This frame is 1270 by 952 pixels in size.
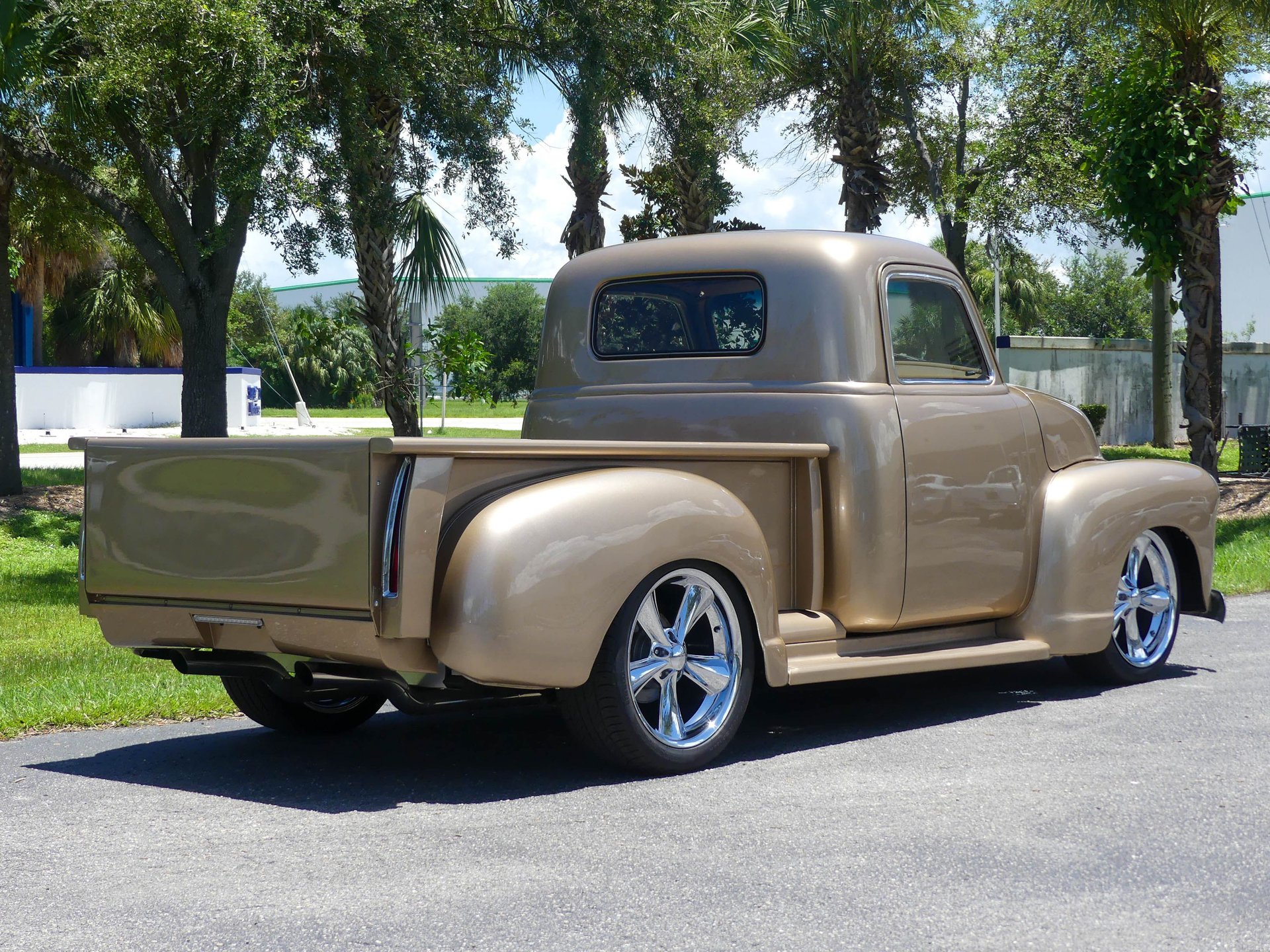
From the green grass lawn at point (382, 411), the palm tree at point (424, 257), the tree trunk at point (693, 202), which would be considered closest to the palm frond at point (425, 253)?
the palm tree at point (424, 257)

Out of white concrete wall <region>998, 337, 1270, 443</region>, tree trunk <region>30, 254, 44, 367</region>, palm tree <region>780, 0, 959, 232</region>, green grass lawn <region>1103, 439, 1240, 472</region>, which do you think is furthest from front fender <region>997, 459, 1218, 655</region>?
tree trunk <region>30, 254, 44, 367</region>

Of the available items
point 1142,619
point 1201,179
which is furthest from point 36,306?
point 1142,619

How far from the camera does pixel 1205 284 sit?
15.6m

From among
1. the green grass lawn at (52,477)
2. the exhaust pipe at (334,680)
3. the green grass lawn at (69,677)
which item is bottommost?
the green grass lawn at (69,677)

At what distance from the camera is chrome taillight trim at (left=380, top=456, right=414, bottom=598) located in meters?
4.32

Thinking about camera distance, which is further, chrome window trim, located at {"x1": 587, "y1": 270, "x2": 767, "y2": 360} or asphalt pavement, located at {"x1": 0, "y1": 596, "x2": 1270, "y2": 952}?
chrome window trim, located at {"x1": 587, "y1": 270, "x2": 767, "y2": 360}

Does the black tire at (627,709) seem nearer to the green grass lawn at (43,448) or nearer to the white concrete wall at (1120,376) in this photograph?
the white concrete wall at (1120,376)

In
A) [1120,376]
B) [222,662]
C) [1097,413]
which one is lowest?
[222,662]

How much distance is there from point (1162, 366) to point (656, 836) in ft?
72.1

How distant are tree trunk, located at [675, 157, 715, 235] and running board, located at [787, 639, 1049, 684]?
1083 cm

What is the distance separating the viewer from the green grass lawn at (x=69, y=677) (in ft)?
20.3

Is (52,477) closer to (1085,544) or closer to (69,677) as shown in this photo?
(69,677)

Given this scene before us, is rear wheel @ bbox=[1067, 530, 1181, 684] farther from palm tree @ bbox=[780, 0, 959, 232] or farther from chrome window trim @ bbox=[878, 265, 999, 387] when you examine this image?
palm tree @ bbox=[780, 0, 959, 232]

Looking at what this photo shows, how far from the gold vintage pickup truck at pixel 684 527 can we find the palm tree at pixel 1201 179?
9045 millimetres
